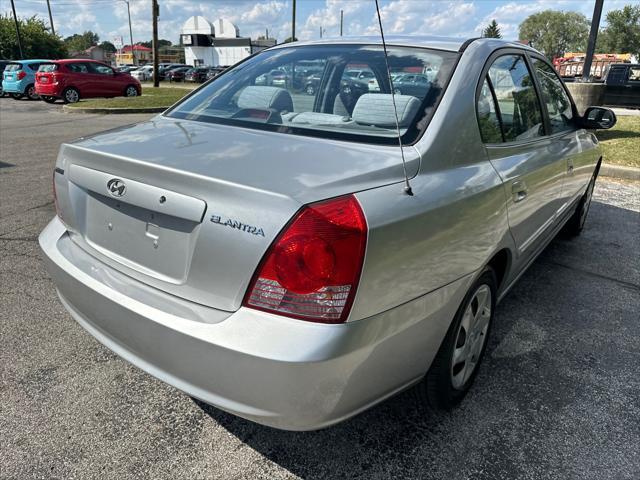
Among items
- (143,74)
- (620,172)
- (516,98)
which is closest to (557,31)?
(143,74)

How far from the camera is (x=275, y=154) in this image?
190 centimetres

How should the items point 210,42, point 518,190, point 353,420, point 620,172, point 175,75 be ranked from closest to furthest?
1. point 353,420
2. point 518,190
3. point 620,172
4. point 175,75
5. point 210,42

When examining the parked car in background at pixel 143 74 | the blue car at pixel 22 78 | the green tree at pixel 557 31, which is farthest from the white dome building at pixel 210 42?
the green tree at pixel 557 31

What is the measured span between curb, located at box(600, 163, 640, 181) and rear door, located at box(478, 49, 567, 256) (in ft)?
17.7

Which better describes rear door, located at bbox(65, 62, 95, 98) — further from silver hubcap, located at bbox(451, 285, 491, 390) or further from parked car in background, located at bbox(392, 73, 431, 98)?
silver hubcap, located at bbox(451, 285, 491, 390)

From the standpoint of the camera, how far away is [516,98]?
9.58 ft

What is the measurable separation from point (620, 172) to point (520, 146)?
6.39 metres

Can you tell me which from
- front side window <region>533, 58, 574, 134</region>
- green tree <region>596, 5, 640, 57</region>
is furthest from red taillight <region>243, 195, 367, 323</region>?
green tree <region>596, 5, 640, 57</region>

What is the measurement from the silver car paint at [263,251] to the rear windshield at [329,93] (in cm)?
12

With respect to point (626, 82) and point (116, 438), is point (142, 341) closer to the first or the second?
point (116, 438)

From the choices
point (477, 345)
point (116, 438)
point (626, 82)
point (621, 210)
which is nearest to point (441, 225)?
point (477, 345)

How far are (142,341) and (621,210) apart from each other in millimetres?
6150

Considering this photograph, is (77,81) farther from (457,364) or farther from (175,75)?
(175,75)

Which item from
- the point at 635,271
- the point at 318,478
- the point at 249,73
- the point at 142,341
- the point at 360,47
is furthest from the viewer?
the point at 635,271
